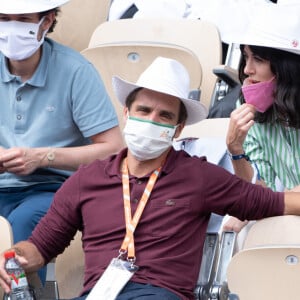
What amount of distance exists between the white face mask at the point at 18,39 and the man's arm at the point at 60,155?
1.33ft

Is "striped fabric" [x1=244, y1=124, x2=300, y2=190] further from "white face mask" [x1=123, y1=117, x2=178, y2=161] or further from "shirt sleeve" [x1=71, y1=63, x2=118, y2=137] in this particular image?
"shirt sleeve" [x1=71, y1=63, x2=118, y2=137]

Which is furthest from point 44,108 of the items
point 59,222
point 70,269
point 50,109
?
point 59,222

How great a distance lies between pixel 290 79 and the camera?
3.99m

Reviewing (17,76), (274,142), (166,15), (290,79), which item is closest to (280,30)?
(290,79)

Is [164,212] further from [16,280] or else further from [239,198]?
[16,280]

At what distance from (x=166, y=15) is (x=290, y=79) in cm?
255

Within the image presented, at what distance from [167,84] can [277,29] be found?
19.9 inches

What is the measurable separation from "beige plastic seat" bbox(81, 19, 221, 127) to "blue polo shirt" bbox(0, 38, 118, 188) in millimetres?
800

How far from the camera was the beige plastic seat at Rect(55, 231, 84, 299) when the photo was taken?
14.2 feet

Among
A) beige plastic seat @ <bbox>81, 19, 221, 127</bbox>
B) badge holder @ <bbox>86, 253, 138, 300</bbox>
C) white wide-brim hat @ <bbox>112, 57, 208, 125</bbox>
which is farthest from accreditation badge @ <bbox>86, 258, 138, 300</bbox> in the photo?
beige plastic seat @ <bbox>81, 19, 221, 127</bbox>

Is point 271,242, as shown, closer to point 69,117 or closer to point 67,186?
point 67,186

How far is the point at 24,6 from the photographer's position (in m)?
4.37

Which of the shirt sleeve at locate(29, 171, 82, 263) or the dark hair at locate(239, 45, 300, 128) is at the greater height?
the dark hair at locate(239, 45, 300, 128)

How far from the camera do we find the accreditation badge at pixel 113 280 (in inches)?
138
